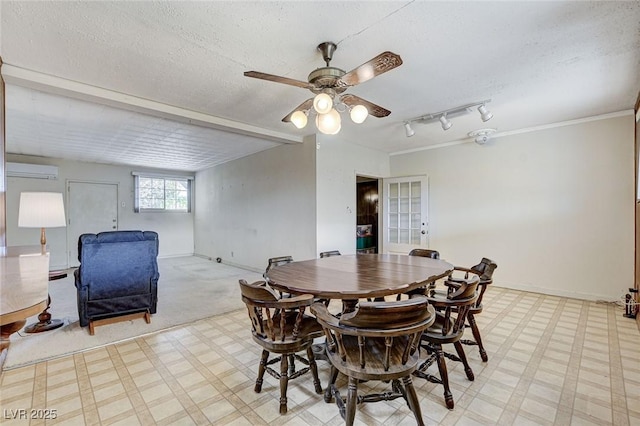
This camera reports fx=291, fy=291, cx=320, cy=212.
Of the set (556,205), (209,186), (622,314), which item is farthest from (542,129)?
(209,186)

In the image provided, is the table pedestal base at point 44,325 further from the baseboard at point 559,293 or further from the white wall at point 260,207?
the baseboard at point 559,293

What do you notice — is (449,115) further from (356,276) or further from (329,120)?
(356,276)

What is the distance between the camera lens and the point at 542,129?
14.5 ft

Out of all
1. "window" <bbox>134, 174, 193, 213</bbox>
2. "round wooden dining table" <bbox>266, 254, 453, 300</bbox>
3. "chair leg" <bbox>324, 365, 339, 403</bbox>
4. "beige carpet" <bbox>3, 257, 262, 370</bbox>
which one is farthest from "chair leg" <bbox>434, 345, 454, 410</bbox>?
"window" <bbox>134, 174, 193, 213</bbox>

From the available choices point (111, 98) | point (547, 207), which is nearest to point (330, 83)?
point (111, 98)

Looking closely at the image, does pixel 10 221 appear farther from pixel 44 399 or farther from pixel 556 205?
pixel 556 205

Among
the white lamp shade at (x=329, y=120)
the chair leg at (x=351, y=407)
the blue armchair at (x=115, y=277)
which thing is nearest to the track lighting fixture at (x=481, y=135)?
the white lamp shade at (x=329, y=120)

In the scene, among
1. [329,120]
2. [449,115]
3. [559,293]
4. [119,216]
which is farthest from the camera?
[119,216]

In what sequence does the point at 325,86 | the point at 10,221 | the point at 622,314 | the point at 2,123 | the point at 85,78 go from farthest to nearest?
1. the point at 10,221
2. the point at 622,314
3. the point at 85,78
4. the point at 2,123
5. the point at 325,86

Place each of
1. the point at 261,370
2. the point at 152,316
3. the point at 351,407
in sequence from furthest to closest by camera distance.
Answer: the point at 152,316 < the point at 261,370 < the point at 351,407

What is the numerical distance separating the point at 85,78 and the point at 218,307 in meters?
2.94

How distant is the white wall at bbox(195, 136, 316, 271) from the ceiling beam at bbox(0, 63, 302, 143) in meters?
1.06

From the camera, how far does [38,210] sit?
9.84ft

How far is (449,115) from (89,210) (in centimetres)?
825
